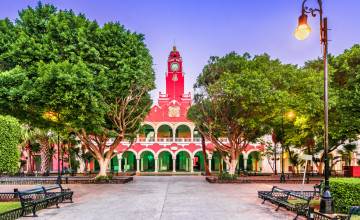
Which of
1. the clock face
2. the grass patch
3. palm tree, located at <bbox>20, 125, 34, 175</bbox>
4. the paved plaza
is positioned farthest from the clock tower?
the grass patch

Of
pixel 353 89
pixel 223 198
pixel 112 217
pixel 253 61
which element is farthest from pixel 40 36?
pixel 353 89

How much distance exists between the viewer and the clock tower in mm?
41344

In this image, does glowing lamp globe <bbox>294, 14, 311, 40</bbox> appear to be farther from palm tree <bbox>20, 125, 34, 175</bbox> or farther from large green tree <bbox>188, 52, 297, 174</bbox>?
palm tree <bbox>20, 125, 34, 175</bbox>

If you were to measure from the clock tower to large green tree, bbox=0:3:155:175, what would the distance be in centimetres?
2394

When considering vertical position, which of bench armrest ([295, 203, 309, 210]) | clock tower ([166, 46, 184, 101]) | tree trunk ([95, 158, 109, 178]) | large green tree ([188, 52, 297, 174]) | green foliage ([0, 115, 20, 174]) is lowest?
tree trunk ([95, 158, 109, 178])

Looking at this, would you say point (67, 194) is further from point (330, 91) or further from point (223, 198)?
point (330, 91)

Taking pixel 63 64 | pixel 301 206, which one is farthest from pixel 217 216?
pixel 63 64

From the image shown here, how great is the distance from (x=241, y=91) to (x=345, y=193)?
31.8 feet

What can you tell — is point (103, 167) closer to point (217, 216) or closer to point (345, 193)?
point (217, 216)

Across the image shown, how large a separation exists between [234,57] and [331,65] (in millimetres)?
7303

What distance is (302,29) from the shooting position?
8.68 metres

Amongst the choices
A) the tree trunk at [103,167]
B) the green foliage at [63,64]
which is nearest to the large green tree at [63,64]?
the green foliage at [63,64]

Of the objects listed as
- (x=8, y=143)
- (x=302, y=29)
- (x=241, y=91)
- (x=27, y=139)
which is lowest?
(x=27, y=139)

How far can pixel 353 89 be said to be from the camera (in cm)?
1936
